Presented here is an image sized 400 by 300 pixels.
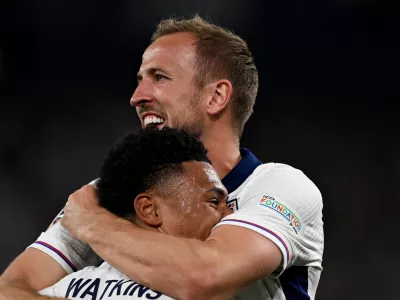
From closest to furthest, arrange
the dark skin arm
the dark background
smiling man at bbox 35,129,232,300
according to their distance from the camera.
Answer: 1. the dark skin arm
2. smiling man at bbox 35,129,232,300
3. the dark background

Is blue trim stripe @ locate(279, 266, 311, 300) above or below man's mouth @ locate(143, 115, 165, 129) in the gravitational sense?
below

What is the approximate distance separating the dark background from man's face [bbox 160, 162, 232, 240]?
352cm

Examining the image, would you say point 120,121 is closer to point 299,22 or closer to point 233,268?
point 299,22

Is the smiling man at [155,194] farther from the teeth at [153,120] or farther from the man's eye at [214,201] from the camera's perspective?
the teeth at [153,120]

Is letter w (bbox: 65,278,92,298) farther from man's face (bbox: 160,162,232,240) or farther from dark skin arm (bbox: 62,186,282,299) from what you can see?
man's face (bbox: 160,162,232,240)

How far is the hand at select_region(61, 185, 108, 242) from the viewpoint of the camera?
205cm

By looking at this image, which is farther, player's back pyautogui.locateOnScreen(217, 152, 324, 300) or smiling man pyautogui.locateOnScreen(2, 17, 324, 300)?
player's back pyautogui.locateOnScreen(217, 152, 324, 300)

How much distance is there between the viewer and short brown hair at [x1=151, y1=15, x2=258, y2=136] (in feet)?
8.93

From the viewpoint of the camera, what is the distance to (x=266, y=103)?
18.6 feet

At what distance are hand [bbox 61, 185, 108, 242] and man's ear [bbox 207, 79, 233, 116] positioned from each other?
0.67m

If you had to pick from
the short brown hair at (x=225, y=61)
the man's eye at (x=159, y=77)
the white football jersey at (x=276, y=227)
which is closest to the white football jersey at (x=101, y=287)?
the white football jersey at (x=276, y=227)

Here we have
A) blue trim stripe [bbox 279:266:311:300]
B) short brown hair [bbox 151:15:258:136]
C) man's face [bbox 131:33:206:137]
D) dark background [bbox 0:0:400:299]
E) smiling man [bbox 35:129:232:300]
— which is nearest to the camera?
smiling man [bbox 35:129:232:300]

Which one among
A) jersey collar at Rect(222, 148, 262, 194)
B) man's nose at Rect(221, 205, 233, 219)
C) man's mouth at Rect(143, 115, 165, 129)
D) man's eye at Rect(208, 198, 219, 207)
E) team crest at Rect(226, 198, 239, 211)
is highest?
man's mouth at Rect(143, 115, 165, 129)

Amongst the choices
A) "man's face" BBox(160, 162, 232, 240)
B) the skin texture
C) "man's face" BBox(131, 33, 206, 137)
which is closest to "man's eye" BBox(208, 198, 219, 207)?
"man's face" BBox(160, 162, 232, 240)
